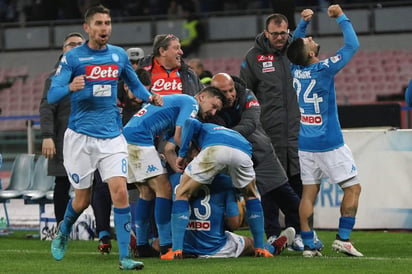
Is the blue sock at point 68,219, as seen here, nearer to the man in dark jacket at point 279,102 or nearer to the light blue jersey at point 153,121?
the light blue jersey at point 153,121

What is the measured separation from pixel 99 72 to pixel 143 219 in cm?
187

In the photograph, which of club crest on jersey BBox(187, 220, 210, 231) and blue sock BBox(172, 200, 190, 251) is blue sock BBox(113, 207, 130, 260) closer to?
blue sock BBox(172, 200, 190, 251)

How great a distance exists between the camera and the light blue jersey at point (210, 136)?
934cm

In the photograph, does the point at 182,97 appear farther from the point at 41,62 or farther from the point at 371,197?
the point at 41,62

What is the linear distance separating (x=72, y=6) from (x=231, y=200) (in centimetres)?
2105

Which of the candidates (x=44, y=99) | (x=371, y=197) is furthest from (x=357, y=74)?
(x=44, y=99)

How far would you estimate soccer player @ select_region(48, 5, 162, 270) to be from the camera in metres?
8.59

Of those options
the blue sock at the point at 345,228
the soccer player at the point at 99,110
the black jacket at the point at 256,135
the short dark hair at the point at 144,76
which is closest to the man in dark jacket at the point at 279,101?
the black jacket at the point at 256,135

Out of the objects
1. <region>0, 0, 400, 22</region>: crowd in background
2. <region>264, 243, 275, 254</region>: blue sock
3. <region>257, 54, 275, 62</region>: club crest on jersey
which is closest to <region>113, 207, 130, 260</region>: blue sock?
<region>264, 243, 275, 254</region>: blue sock

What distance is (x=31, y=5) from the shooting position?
30.5m

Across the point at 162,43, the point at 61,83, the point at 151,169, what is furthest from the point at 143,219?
the point at 61,83

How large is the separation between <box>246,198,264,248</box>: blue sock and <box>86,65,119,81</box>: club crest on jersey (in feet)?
5.85

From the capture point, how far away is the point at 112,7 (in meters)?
30.1

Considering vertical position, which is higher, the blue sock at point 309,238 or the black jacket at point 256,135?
the black jacket at point 256,135
